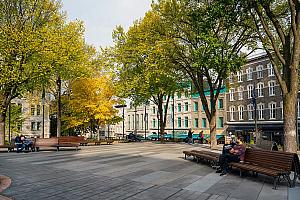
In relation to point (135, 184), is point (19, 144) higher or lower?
higher

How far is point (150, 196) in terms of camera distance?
7.45 metres

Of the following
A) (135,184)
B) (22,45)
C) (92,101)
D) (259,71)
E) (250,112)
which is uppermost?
(259,71)

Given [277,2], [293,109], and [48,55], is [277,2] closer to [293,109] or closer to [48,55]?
[293,109]

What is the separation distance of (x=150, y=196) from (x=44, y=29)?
72.1ft

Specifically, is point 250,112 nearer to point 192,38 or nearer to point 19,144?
point 192,38

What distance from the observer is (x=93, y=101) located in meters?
31.4

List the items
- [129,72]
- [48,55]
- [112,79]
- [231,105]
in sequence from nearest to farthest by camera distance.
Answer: [48,55], [129,72], [112,79], [231,105]

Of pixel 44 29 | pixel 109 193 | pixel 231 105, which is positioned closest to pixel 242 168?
pixel 109 193

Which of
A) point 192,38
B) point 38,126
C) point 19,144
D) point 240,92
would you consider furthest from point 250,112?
point 38,126

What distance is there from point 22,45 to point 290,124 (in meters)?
21.5

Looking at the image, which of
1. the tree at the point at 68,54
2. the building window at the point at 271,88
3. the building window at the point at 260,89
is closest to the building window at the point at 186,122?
the building window at the point at 260,89

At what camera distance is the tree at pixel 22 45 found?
23.7 meters

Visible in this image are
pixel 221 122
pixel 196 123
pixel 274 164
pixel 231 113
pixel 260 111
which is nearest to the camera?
pixel 274 164

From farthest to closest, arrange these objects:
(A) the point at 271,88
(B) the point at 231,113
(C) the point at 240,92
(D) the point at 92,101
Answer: (B) the point at 231,113, (C) the point at 240,92, (A) the point at 271,88, (D) the point at 92,101
